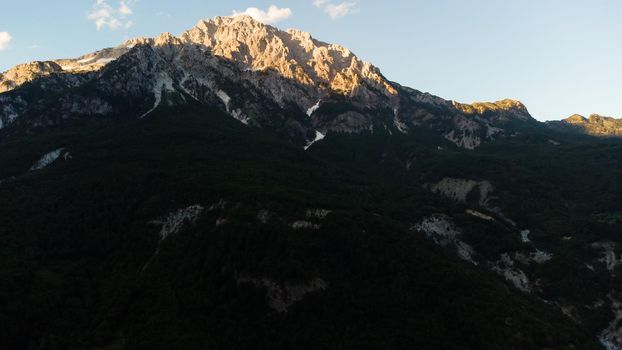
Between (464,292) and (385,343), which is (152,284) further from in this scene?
(464,292)

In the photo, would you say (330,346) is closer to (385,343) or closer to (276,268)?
(385,343)

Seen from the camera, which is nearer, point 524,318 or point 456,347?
point 456,347

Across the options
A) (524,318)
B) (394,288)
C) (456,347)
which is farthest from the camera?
(394,288)

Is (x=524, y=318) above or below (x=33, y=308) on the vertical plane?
above

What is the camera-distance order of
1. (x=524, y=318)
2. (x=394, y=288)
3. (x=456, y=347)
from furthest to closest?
(x=394, y=288)
(x=524, y=318)
(x=456, y=347)

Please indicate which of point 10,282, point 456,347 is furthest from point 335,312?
point 10,282

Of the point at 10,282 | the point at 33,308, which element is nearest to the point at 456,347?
the point at 33,308
